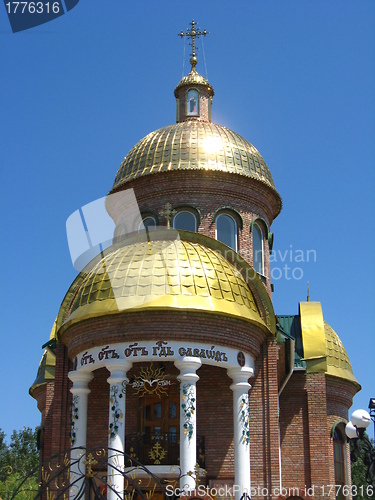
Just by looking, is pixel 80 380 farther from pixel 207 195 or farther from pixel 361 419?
pixel 361 419

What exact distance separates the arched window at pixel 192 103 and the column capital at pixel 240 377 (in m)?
10.4

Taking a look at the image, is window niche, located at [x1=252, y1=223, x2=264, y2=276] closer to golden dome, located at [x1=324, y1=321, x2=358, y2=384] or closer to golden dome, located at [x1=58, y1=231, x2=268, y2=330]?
golden dome, located at [x1=324, y1=321, x2=358, y2=384]

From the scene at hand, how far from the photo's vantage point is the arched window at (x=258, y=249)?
2155 cm

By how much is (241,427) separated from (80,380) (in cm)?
370

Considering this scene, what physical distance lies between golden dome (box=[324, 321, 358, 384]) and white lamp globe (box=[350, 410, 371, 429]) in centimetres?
946

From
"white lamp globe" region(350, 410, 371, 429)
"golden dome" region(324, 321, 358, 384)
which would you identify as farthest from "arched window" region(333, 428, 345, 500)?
"white lamp globe" region(350, 410, 371, 429)

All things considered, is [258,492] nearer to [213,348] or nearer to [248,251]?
[213,348]

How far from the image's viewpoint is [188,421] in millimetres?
15617

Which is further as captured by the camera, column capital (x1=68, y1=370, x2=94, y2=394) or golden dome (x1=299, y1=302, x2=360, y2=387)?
golden dome (x1=299, y1=302, x2=360, y2=387)

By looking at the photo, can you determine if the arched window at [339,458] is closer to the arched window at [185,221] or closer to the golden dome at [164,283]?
the golden dome at [164,283]

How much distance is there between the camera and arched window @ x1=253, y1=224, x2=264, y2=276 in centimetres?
2155

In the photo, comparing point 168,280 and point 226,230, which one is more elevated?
point 226,230

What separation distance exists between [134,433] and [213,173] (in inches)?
303

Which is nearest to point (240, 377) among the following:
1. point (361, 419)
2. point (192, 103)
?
point (361, 419)
